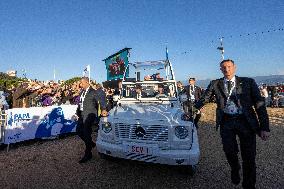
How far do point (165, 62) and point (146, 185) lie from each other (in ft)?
12.8

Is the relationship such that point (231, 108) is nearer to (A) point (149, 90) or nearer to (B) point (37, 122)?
(A) point (149, 90)

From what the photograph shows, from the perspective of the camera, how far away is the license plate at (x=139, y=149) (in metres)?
5.13

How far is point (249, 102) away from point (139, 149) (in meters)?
2.11

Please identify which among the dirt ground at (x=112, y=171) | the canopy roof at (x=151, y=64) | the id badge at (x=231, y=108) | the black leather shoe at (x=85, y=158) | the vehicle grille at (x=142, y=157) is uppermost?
the canopy roof at (x=151, y=64)

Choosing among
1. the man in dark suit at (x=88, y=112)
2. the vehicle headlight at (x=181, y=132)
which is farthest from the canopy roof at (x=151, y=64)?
the vehicle headlight at (x=181, y=132)

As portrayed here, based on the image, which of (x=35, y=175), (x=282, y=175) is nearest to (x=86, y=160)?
(x=35, y=175)

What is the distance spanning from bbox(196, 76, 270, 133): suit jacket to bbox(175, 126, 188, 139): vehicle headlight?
2.42 ft

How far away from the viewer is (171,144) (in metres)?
5.17

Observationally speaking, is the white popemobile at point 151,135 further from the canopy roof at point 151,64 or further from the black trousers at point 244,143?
the canopy roof at point 151,64

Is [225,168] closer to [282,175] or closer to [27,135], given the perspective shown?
[282,175]

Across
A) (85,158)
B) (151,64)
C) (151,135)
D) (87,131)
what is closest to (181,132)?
(151,135)

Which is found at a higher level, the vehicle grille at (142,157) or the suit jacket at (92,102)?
the suit jacket at (92,102)

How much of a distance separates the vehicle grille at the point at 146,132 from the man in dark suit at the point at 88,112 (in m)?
1.29

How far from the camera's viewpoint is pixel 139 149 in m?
5.20
